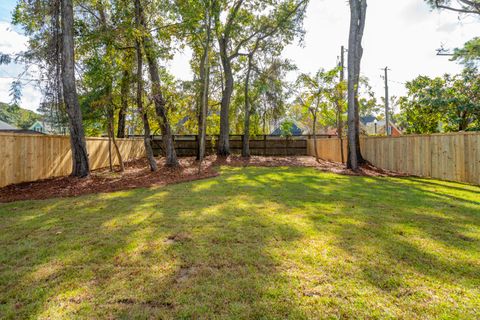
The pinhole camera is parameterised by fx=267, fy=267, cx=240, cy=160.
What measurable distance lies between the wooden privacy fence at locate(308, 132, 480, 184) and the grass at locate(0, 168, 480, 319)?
2.97 m

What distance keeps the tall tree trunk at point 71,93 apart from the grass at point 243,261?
9.66ft

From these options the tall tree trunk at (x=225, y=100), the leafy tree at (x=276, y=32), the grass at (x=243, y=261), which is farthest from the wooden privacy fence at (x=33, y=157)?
the leafy tree at (x=276, y=32)

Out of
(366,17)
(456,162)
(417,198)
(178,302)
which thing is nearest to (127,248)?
(178,302)

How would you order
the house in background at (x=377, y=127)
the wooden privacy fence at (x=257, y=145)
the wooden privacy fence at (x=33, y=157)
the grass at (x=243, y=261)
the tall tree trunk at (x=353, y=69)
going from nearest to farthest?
1. the grass at (x=243, y=261)
2. the wooden privacy fence at (x=33, y=157)
3. the tall tree trunk at (x=353, y=69)
4. the wooden privacy fence at (x=257, y=145)
5. the house in background at (x=377, y=127)

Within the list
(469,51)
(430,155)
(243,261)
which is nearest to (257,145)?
(430,155)

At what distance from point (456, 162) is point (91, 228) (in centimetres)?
816

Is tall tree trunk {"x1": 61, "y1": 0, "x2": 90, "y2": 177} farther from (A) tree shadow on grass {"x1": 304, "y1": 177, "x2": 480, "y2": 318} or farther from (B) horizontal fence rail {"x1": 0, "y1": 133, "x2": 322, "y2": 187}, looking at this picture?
(A) tree shadow on grass {"x1": 304, "y1": 177, "x2": 480, "y2": 318}

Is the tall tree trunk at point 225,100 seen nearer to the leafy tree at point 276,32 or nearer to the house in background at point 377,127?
the leafy tree at point 276,32

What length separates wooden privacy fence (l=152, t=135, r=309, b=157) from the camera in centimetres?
1603

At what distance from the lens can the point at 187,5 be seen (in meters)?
8.34

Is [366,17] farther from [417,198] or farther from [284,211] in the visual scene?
[284,211]

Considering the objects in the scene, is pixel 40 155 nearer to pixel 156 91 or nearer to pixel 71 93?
pixel 71 93

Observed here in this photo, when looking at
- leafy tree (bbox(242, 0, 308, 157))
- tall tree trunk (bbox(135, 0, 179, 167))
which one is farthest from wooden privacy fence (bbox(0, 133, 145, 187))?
leafy tree (bbox(242, 0, 308, 157))

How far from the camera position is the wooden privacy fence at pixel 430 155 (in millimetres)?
6465
